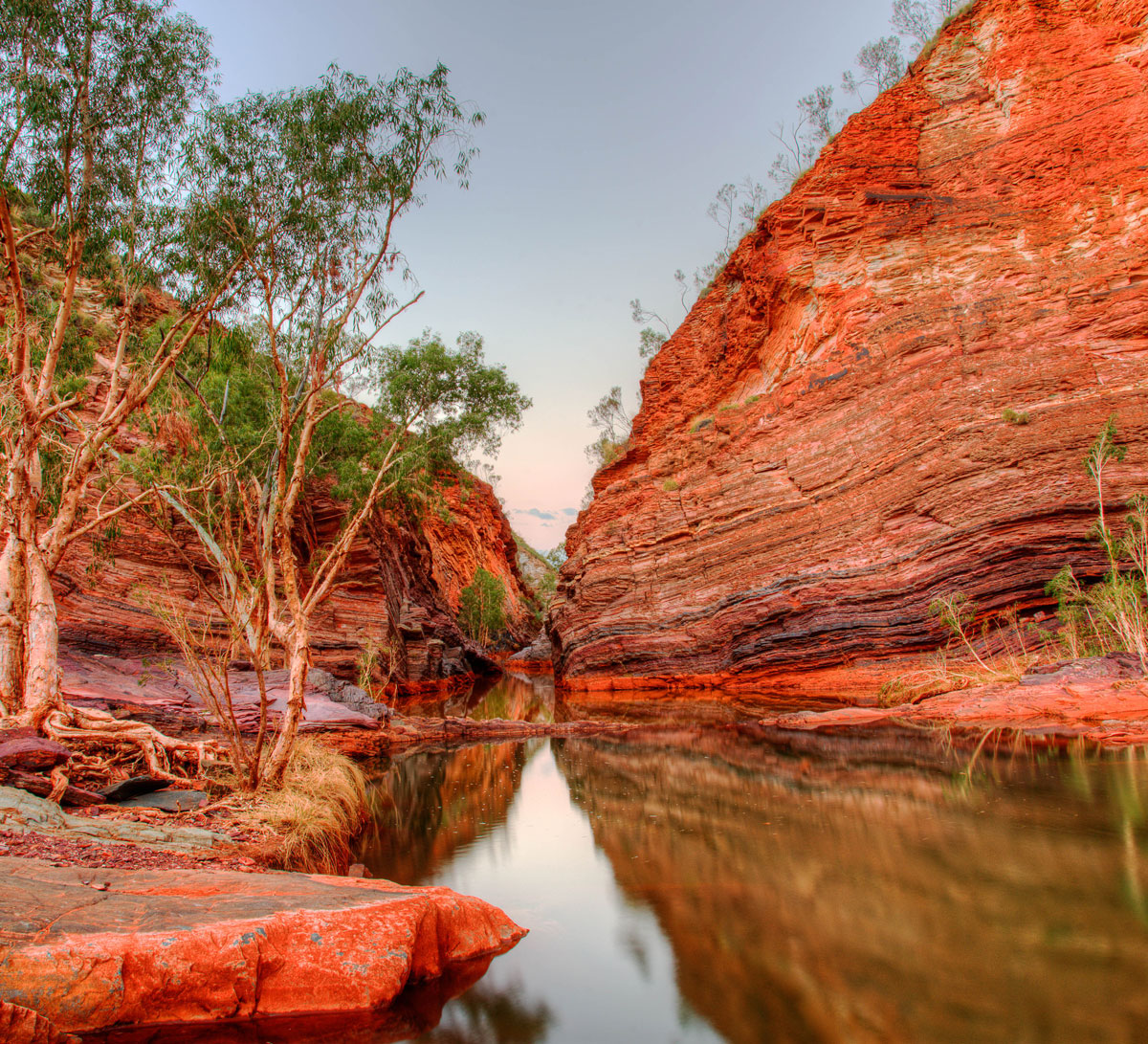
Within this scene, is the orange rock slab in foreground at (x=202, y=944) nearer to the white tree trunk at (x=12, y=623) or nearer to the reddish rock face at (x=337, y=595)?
the reddish rock face at (x=337, y=595)

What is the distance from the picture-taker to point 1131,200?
59.3ft

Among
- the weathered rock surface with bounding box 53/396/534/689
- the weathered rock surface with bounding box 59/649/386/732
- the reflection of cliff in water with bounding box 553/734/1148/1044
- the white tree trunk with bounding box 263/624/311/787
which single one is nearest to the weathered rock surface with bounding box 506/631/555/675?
the weathered rock surface with bounding box 53/396/534/689

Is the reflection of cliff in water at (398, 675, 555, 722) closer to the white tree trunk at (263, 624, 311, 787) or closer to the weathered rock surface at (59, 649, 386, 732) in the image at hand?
the weathered rock surface at (59, 649, 386, 732)

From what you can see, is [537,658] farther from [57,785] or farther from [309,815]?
[57,785]

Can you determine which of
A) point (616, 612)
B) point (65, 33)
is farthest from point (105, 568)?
point (616, 612)

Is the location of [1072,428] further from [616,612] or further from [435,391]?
[435,391]

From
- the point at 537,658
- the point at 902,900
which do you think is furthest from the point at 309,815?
the point at 537,658

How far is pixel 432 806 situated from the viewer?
8570 millimetres

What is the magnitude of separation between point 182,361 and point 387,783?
10145 millimetres

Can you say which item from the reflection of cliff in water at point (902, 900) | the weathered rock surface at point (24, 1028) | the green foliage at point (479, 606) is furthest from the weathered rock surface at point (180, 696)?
the green foliage at point (479, 606)

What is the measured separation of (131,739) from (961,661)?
15906 millimetres

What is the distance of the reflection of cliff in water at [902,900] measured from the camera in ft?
10.7

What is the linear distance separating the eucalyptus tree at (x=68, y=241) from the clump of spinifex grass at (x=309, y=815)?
187 centimetres

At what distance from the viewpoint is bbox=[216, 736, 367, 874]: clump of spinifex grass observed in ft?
19.2
